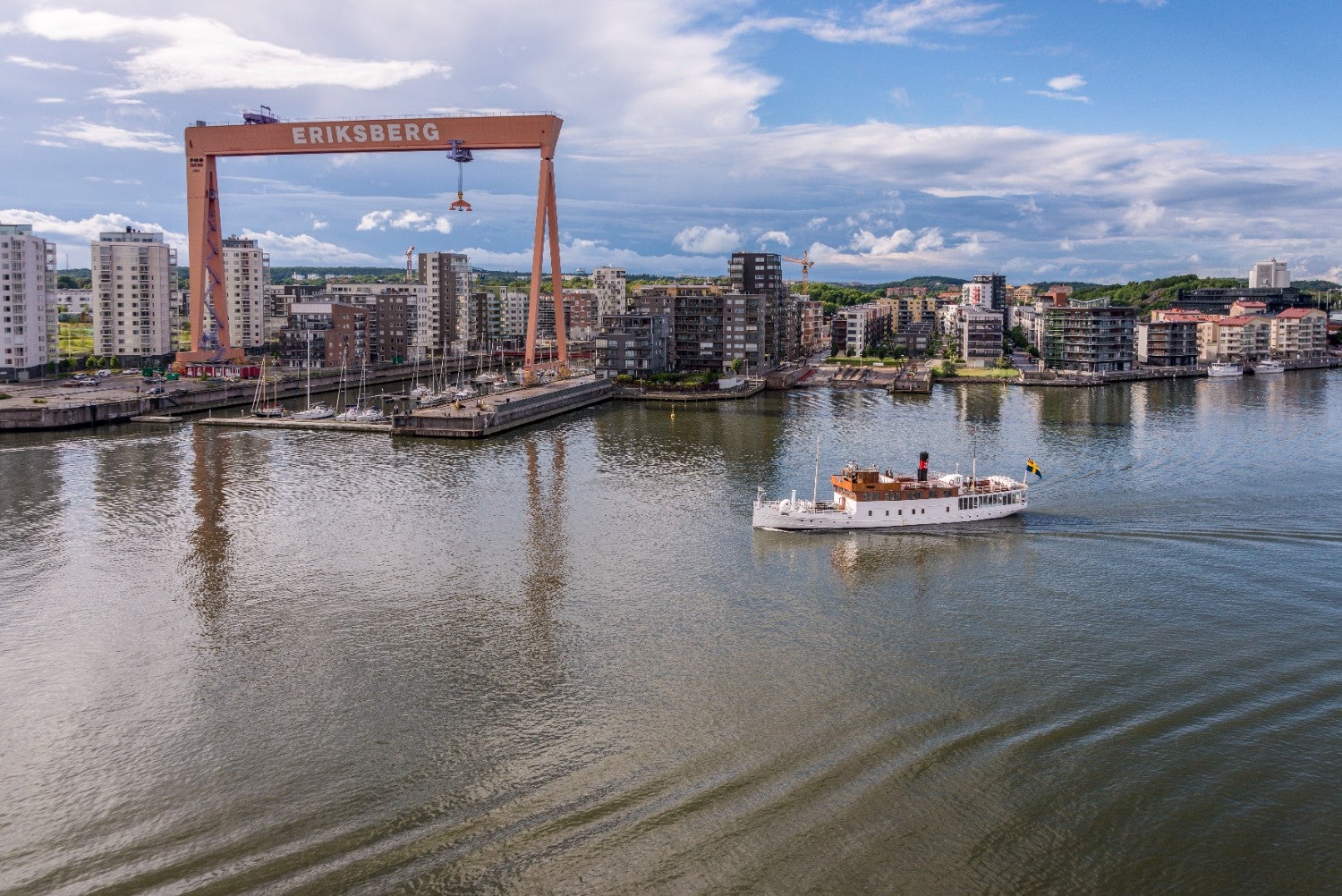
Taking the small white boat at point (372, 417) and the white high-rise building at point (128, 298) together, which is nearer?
the small white boat at point (372, 417)

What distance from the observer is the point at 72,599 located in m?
10.8

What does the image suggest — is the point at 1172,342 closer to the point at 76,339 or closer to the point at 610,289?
the point at 610,289

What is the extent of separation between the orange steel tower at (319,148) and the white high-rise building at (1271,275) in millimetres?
65691

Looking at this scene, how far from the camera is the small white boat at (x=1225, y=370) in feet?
135

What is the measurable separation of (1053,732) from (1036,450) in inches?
537

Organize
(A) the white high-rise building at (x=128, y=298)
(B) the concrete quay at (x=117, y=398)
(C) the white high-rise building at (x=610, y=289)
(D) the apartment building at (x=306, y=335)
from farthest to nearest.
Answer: (C) the white high-rise building at (x=610, y=289) → (D) the apartment building at (x=306, y=335) → (A) the white high-rise building at (x=128, y=298) → (B) the concrete quay at (x=117, y=398)

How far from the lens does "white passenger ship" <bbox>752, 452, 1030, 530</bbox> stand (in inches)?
556

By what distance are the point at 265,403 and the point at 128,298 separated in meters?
11.4

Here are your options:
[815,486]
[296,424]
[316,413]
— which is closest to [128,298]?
[316,413]

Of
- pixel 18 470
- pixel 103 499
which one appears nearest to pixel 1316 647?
pixel 103 499

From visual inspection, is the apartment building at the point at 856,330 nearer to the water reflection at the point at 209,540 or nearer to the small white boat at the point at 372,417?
the small white boat at the point at 372,417

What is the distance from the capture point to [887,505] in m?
14.3

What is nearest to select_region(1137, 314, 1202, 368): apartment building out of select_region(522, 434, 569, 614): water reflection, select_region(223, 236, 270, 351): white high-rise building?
select_region(522, 434, 569, 614): water reflection

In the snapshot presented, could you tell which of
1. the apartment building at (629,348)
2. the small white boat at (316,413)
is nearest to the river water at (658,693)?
the small white boat at (316,413)
